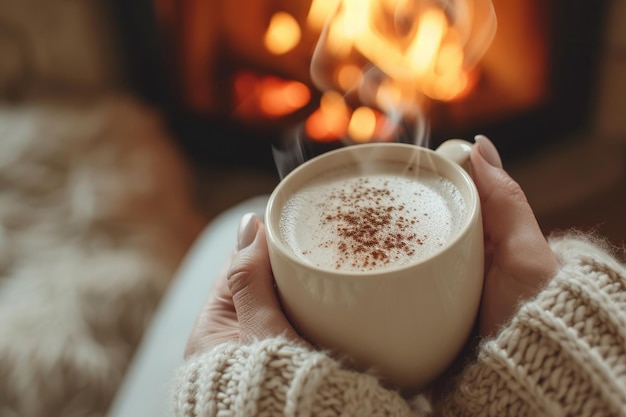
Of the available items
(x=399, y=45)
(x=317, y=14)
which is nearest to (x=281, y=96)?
(x=317, y=14)

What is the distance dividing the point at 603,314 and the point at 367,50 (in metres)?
0.65

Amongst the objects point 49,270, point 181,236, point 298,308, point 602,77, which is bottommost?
point 181,236

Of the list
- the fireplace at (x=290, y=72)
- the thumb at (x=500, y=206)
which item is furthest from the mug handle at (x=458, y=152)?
the fireplace at (x=290, y=72)

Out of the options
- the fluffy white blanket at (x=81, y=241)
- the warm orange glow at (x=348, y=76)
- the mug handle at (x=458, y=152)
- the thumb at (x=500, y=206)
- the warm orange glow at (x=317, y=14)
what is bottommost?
the fluffy white blanket at (x=81, y=241)

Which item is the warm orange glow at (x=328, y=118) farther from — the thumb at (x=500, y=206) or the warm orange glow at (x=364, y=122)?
the thumb at (x=500, y=206)

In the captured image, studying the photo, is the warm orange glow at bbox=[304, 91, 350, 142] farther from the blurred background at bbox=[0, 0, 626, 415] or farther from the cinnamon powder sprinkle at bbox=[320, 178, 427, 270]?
the cinnamon powder sprinkle at bbox=[320, 178, 427, 270]

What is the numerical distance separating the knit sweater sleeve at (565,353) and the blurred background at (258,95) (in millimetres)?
899

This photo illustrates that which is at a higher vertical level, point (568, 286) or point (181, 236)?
point (568, 286)

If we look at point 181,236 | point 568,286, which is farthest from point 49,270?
point 568,286

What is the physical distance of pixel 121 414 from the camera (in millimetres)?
808

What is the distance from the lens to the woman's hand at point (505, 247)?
57 centimetres

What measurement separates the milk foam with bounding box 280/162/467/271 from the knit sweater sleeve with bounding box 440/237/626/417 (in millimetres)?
94

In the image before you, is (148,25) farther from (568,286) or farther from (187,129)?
(568,286)

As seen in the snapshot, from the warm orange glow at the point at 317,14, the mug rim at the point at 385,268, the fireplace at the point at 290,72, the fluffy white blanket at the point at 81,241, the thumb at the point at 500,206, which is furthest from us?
the fireplace at the point at 290,72
